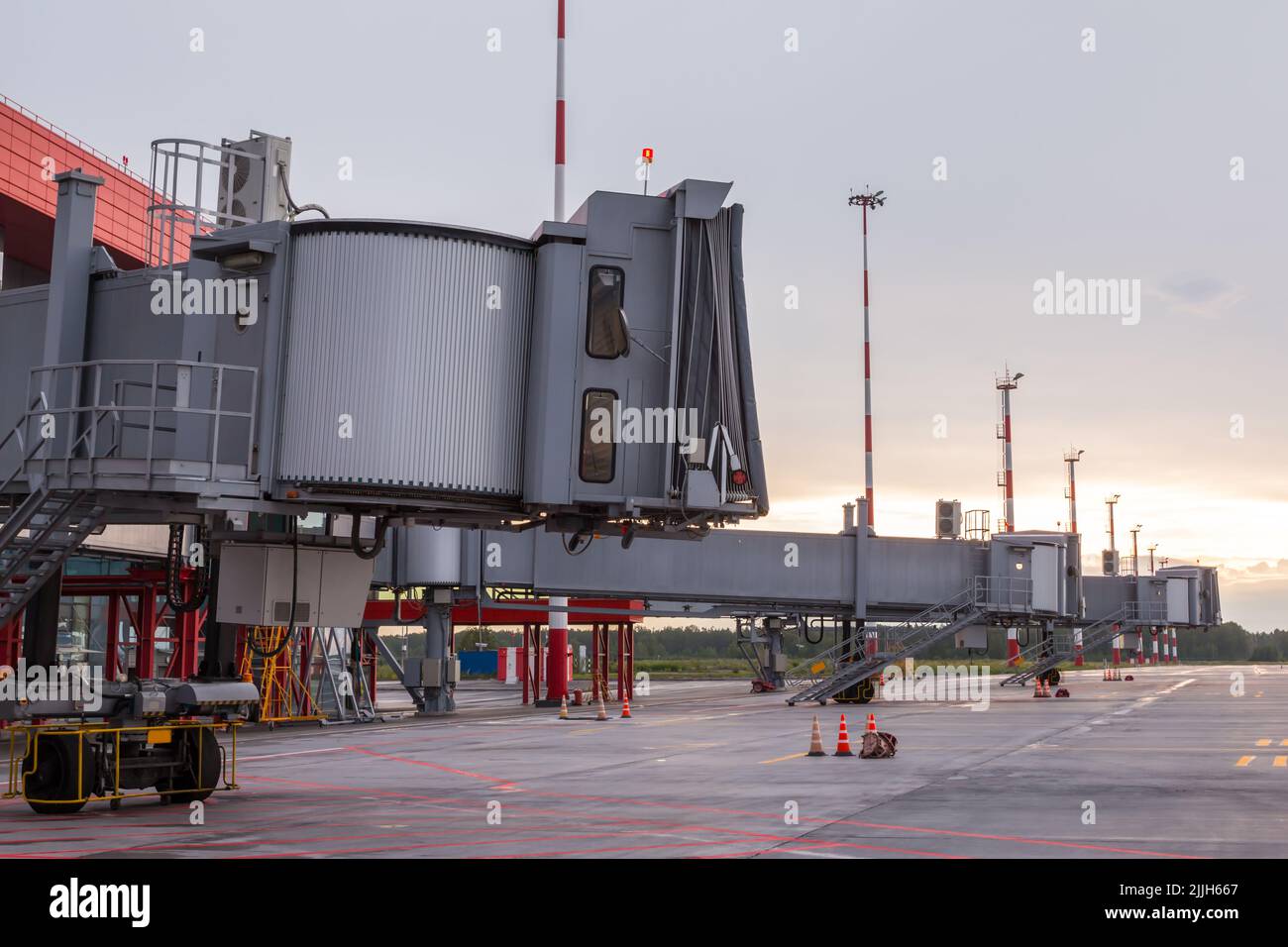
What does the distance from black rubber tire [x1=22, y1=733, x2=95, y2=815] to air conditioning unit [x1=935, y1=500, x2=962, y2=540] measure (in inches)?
1778

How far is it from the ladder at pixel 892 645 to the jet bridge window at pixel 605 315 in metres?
36.2

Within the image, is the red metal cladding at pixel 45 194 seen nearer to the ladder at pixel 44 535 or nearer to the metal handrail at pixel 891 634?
the ladder at pixel 44 535

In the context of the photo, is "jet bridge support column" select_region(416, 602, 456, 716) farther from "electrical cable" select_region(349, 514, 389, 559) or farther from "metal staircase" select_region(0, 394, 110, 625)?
"metal staircase" select_region(0, 394, 110, 625)

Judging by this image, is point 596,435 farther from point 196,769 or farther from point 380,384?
point 196,769

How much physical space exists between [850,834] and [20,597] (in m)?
12.3

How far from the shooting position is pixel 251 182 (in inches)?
875

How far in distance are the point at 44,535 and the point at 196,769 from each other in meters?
4.84

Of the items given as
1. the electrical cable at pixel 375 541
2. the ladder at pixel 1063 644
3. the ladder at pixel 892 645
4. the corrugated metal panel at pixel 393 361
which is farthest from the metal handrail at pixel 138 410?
the ladder at pixel 1063 644

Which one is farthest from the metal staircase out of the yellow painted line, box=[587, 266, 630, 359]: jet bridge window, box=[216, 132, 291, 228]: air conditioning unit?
the yellow painted line

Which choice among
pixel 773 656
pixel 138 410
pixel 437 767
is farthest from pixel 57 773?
pixel 773 656

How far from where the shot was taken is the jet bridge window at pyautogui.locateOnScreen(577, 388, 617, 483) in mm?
18562

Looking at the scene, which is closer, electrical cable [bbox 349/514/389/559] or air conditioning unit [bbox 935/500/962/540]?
electrical cable [bbox 349/514/389/559]
